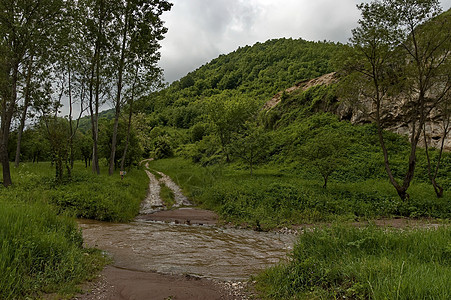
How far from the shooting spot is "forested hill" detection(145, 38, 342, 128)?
7744 centimetres

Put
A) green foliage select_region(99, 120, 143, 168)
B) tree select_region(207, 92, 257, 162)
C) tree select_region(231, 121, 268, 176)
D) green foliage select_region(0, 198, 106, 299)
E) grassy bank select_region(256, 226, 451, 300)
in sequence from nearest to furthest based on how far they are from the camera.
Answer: grassy bank select_region(256, 226, 451, 300) < green foliage select_region(0, 198, 106, 299) < tree select_region(231, 121, 268, 176) < green foliage select_region(99, 120, 143, 168) < tree select_region(207, 92, 257, 162)

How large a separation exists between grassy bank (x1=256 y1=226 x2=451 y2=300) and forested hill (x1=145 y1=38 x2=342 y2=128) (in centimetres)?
6518

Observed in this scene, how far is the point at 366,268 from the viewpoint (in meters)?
4.39

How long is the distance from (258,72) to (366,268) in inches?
4234

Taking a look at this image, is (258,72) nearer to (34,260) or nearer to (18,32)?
(18,32)

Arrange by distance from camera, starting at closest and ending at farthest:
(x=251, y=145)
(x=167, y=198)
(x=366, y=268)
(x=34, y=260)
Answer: (x=366, y=268) < (x=34, y=260) < (x=167, y=198) < (x=251, y=145)

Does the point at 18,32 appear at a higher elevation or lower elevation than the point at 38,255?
higher

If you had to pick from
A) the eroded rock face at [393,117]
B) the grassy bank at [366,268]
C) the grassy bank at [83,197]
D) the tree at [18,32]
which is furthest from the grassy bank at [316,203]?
the tree at [18,32]

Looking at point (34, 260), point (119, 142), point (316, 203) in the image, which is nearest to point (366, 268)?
point (34, 260)

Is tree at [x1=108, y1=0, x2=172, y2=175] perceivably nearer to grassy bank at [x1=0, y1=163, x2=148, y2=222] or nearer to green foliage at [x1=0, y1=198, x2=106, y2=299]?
grassy bank at [x1=0, y1=163, x2=148, y2=222]

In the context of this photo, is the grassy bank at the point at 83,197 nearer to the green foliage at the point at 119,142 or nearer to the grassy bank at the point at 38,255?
the grassy bank at the point at 38,255

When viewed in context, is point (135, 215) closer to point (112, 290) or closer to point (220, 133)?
point (112, 290)

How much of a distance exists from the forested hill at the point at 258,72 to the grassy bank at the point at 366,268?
6518 cm

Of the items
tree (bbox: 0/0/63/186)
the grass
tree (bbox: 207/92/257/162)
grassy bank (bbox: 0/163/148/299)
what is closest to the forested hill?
tree (bbox: 207/92/257/162)
